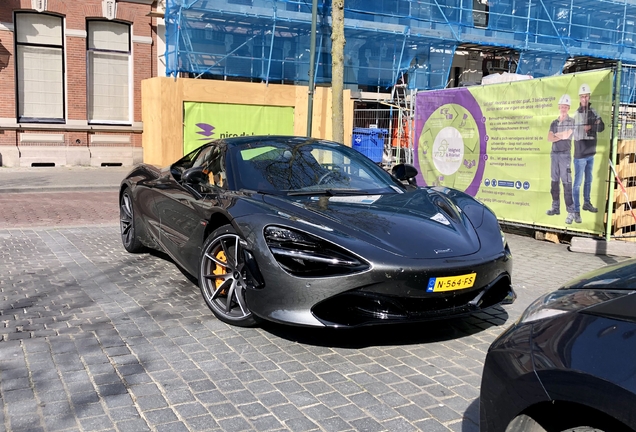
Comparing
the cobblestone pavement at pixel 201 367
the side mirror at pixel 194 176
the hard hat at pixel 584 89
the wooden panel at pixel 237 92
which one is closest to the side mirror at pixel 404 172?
the cobblestone pavement at pixel 201 367

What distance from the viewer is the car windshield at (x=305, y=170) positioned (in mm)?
5023

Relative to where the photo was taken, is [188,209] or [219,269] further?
[188,209]

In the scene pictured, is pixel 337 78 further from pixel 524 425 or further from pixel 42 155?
pixel 524 425

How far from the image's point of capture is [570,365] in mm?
1956

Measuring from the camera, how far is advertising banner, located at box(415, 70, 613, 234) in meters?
7.89

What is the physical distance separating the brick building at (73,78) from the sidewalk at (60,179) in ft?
2.74

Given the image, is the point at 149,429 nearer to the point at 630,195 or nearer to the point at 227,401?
the point at 227,401

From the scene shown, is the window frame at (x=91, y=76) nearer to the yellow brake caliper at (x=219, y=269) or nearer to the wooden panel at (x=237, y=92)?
the wooden panel at (x=237, y=92)

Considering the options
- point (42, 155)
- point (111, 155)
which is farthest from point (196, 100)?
point (42, 155)

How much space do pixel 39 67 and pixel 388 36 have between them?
12.1 metres

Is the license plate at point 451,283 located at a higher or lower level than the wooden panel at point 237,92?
lower

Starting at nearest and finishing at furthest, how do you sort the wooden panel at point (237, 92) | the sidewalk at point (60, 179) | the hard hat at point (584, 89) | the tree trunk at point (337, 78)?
the hard hat at point (584, 89) < the sidewalk at point (60, 179) < the tree trunk at point (337, 78) < the wooden panel at point (237, 92)

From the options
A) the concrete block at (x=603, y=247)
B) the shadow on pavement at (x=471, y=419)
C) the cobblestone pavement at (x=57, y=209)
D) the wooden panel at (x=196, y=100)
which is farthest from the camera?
the wooden panel at (x=196, y=100)

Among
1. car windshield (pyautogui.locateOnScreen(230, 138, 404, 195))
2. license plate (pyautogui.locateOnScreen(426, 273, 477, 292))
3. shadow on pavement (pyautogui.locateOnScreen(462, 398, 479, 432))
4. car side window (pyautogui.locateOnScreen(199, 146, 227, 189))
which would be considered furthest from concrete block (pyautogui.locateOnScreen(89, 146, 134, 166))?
shadow on pavement (pyautogui.locateOnScreen(462, 398, 479, 432))
